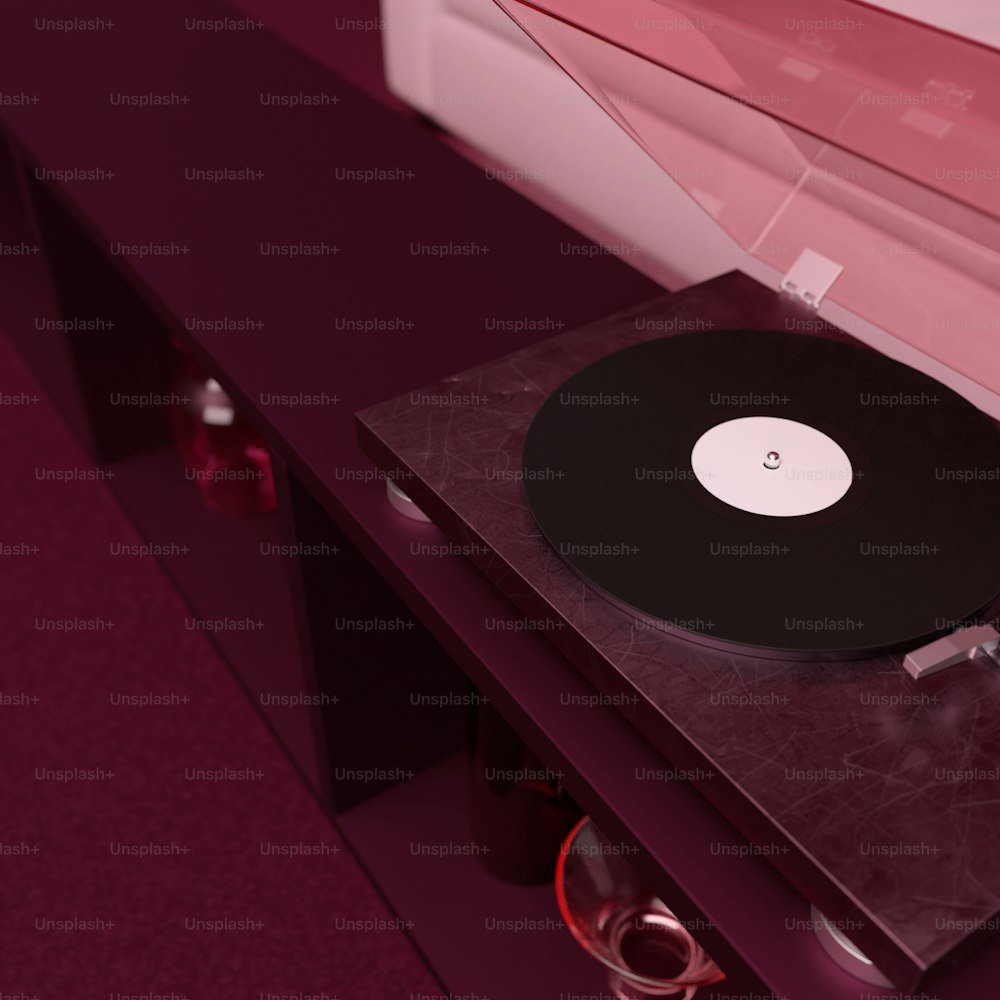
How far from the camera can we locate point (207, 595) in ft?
4.77

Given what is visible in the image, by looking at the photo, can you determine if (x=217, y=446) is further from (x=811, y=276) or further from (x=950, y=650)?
(x=950, y=650)

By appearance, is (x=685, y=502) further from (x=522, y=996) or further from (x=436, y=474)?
(x=522, y=996)

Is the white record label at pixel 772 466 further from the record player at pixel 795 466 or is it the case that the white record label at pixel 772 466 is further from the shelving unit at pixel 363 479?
the shelving unit at pixel 363 479

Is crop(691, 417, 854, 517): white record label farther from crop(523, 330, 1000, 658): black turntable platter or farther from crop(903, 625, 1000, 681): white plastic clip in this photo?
crop(903, 625, 1000, 681): white plastic clip

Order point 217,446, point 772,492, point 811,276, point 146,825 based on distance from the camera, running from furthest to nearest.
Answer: point 217,446
point 146,825
point 811,276
point 772,492

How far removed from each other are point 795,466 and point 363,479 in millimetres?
328

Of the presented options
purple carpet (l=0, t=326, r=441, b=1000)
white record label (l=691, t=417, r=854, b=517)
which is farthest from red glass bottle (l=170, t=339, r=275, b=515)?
white record label (l=691, t=417, r=854, b=517)

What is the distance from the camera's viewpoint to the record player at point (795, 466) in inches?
20.2

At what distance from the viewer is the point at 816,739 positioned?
0.55 metres

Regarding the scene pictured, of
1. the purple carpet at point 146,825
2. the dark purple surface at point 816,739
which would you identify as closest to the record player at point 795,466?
the dark purple surface at point 816,739

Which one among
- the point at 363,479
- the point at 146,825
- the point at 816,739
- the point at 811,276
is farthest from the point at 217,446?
the point at 816,739

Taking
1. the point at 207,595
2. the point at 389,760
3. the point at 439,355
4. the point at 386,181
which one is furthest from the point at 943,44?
the point at 207,595

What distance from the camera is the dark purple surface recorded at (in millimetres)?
490

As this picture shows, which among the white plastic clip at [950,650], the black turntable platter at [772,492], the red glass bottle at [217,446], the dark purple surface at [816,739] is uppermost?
the black turntable platter at [772,492]
